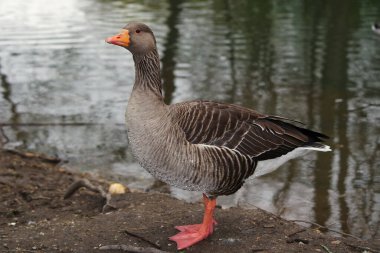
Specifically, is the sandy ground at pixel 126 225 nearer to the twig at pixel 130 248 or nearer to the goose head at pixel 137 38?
the twig at pixel 130 248

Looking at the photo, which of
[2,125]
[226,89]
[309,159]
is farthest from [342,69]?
[2,125]

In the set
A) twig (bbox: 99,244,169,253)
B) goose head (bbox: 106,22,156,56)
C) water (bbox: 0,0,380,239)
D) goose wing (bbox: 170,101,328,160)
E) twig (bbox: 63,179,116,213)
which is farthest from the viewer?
water (bbox: 0,0,380,239)

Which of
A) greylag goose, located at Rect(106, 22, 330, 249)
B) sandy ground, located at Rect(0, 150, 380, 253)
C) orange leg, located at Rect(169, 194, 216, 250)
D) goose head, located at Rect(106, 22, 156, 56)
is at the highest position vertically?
goose head, located at Rect(106, 22, 156, 56)

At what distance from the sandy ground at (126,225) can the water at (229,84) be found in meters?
1.13

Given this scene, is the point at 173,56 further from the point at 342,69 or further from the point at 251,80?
the point at 342,69

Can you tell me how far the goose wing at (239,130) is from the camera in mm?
5539

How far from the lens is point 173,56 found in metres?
15.4

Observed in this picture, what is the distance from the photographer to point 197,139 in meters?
5.48

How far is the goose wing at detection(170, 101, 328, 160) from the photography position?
5539mm

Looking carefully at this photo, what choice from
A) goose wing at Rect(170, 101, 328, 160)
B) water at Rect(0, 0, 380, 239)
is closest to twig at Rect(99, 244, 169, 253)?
goose wing at Rect(170, 101, 328, 160)

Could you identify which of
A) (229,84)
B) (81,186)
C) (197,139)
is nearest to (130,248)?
(197,139)

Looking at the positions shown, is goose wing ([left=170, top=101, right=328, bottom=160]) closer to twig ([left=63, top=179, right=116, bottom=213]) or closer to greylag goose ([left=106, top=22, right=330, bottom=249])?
greylag goose ([left=106, top=22, right=330, bottom=249])

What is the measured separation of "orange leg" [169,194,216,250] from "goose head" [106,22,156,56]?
5.12 feet

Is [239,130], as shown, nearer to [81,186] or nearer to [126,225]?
[126,225]
